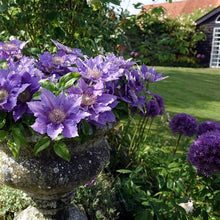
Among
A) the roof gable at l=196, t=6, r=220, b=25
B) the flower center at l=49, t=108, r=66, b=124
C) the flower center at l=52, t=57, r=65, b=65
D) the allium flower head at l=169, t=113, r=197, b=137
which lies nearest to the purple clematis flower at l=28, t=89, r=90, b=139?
the flower center at l=49, t=108, r=66, b=124

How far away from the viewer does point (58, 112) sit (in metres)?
0.89

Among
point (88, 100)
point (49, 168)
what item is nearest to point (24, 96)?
point (88, 100)

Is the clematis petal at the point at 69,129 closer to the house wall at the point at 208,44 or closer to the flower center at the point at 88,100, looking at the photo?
the flower center at the point at 88,100

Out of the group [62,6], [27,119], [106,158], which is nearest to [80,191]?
[106,158]

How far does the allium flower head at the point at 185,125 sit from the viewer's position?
2408mm

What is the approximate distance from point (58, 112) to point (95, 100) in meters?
0.15

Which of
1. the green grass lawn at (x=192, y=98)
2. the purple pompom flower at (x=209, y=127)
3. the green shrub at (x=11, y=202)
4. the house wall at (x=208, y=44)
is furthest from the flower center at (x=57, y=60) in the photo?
the house wall at (x=208, y=44)

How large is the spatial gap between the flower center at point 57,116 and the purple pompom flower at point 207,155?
118 cm

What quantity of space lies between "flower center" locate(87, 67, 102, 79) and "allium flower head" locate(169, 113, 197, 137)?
1562 millimetres

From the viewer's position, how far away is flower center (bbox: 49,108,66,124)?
34.8 inches

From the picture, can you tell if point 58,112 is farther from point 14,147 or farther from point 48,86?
point 14,147

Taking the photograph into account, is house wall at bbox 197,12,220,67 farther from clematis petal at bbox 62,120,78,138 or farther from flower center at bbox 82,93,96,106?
clematis petal at bbox 62,120,78,138

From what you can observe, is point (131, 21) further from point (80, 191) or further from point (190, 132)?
point (80, 191)

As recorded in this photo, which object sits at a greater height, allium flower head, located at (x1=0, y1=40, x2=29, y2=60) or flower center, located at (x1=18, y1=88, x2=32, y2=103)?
allium flower head, located at (x1=0, y1=40, x2=29, y2=60)
